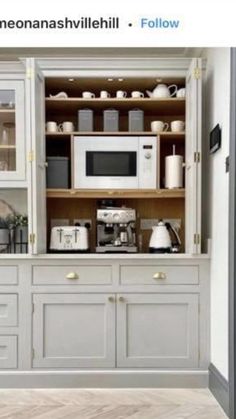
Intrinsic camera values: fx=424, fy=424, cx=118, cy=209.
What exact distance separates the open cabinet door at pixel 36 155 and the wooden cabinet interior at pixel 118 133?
0.49 ft

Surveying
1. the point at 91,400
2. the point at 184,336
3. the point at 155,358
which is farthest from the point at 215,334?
the point at 91,400

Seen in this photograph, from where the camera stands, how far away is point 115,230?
3.03 meters

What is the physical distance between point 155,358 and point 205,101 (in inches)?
70.0

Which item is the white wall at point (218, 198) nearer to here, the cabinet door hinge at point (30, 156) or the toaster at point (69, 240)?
the toaster at point (69, 240)

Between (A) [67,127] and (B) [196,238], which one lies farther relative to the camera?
(A) [67,127]

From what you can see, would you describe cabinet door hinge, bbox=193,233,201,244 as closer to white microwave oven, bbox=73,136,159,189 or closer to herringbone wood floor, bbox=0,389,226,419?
white microwave oven, bbox=73,136,159,189

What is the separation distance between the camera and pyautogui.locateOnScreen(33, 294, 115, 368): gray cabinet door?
9.07 ft

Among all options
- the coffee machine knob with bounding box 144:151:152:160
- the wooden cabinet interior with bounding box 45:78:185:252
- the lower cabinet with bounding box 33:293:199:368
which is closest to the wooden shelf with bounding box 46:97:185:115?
the wooden cabinet interior with bounding box 45:78:185:252

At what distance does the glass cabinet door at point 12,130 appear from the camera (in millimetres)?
2877

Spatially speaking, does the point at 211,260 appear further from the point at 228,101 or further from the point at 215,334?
the point at 228,101

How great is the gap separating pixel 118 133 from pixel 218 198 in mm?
858

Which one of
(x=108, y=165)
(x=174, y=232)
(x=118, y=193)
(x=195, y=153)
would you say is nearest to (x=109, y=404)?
(x=174, y=232)

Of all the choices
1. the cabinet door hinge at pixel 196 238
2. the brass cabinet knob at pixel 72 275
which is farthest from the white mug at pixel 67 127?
the cabinet door hinge at pixel 196 238

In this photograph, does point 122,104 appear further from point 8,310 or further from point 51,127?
point 8,310
